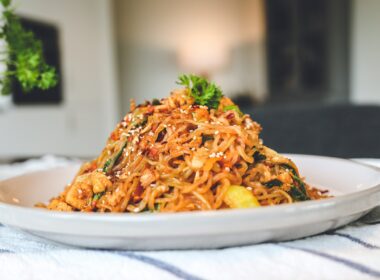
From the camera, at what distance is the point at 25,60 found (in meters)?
1.07

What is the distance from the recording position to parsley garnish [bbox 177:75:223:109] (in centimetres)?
89

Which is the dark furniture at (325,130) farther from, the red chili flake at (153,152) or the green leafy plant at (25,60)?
the red chili flake at (153,152)

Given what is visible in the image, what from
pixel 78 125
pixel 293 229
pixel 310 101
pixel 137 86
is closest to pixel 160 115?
pixel 293 229

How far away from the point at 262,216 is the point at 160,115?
0.36m

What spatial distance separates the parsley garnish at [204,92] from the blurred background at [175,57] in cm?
131

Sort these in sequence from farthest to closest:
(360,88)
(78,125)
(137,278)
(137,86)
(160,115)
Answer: (137,86) → (360,88) → (78,125) → (160,115) → (137,278)

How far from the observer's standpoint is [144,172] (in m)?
0.76

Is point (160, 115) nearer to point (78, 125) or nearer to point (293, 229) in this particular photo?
point (293, 229)

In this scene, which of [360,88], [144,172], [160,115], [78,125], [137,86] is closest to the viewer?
[144,172]

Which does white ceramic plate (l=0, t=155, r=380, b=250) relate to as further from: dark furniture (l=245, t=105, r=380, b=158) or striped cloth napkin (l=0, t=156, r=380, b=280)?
dark furniture (l=245, t=105, r=380, b=158)

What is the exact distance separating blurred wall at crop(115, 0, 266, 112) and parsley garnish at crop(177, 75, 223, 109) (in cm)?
544

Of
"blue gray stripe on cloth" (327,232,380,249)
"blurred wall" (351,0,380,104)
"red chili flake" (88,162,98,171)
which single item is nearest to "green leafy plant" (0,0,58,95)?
"red chili flake" (88,162,98,171)

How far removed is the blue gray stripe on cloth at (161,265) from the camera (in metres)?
0.54

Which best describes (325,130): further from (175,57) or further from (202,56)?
(202,56)
